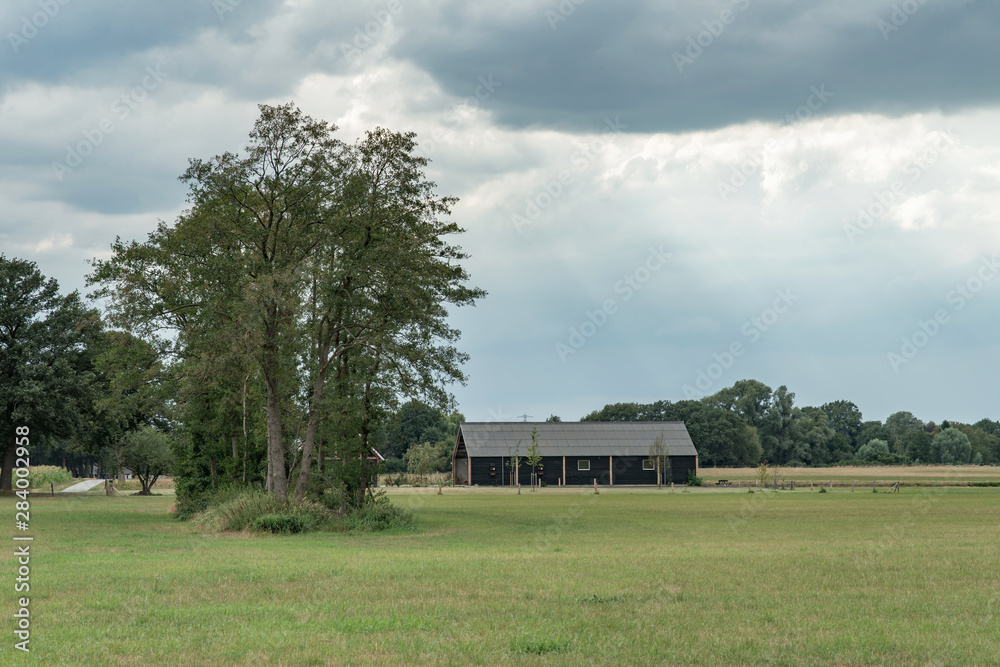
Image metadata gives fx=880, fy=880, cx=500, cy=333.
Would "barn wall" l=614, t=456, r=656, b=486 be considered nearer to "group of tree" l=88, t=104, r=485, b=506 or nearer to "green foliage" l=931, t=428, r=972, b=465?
"group of tree" l=88, t=104, r=485, b=506

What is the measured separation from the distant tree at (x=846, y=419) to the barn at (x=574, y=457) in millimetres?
117783

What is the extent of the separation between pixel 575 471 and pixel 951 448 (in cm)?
8745

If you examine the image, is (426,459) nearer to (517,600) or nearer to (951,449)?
(517,600)

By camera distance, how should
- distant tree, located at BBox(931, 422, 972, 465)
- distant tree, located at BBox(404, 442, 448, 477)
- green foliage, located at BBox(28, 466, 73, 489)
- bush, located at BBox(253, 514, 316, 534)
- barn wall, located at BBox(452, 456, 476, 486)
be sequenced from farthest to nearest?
distant tree, located at BBox(931, 422, 972, 465) → distant tree, located at BBox(404, 442, 448, 477) → barn wall, located at BBox(452, 456, 476, 486) → green foliage, located at BBox(28, 466, 73, 489) → bush, located at BBox(253, 514, 316, 534)

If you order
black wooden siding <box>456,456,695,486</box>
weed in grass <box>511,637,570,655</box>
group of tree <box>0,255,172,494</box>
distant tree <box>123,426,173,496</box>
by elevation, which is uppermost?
group of tree <box>0,255,172,494</box>

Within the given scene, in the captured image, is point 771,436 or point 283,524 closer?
point 283,524

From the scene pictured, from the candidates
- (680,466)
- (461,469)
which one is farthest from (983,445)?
(461,469)

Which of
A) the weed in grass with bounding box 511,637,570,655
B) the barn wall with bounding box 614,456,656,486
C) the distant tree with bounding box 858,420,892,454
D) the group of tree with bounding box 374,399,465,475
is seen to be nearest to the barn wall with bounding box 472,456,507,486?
the group of tree with bounding box 374,399,465,475

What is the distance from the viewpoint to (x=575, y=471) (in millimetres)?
90188

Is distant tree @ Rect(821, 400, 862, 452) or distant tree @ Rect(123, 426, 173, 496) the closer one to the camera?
distant tree @ Rect(123, 426, 173, 496)

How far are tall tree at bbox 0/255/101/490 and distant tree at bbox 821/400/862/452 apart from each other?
16992cm

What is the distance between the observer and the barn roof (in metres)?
90.2

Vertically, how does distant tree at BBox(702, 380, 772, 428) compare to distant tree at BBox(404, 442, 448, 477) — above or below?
above

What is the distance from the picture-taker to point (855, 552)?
776 inches
